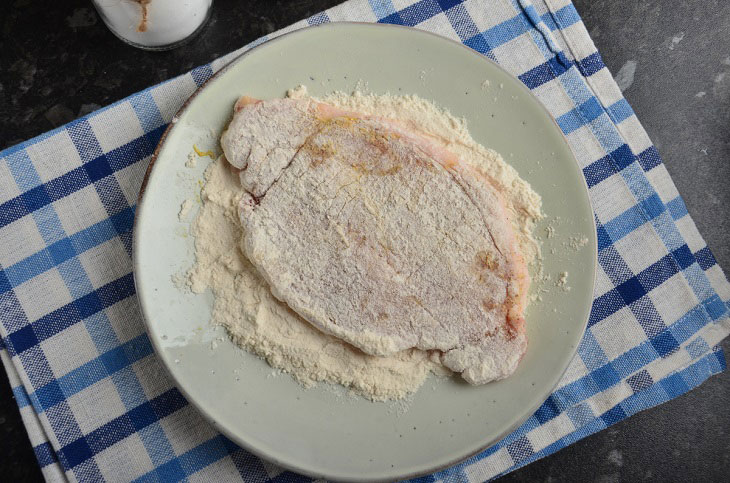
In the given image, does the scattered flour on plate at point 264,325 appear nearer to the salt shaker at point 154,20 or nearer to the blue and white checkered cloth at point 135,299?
the blue and white checkered cloth at point 135,299

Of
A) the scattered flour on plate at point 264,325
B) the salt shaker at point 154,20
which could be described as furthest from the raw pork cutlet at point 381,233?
the salt shaker at point 154,20

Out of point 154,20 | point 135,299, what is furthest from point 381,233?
point 154,20

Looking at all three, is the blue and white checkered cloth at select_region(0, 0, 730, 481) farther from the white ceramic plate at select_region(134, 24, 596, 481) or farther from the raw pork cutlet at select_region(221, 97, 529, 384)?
the raw pork cutlet at select_region(221, 97, 529, 384)

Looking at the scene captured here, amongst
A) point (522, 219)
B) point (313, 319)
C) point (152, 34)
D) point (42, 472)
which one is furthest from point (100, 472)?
point (522, 219)

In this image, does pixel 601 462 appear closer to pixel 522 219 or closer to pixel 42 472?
pixel 522 219

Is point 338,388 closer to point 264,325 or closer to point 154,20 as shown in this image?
point 264,325

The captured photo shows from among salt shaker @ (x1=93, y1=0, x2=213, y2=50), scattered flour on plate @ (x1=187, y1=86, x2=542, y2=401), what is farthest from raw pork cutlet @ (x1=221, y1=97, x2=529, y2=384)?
salt shaker @ (x1=93, y1=0, x2=213, y2=50)
